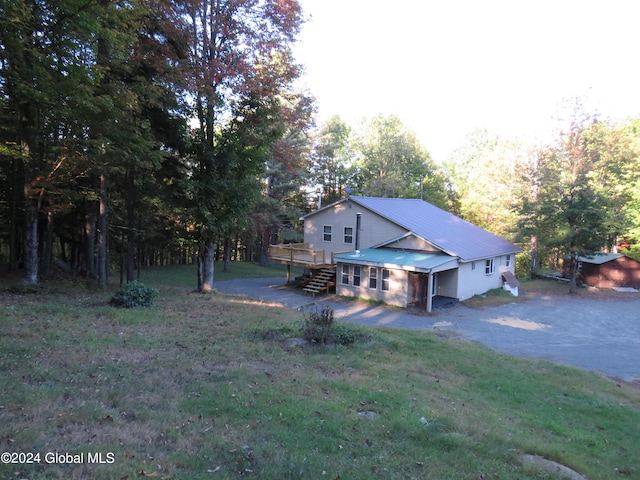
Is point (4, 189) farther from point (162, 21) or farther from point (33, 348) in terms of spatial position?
point (33, 348)

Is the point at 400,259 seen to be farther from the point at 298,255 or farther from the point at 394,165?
the point at 394,165

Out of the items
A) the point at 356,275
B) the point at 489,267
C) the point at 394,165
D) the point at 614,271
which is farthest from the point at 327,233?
the point at 614,271

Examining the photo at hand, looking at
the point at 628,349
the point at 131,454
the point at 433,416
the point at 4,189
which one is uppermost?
the point at 4,189

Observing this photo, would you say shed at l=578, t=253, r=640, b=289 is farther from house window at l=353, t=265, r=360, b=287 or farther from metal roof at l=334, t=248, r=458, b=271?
house window at l=353, t=265, r=360, b=287

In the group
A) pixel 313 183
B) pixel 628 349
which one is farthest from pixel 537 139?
pixel 628 349

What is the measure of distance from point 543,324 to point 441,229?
9144 millimetres

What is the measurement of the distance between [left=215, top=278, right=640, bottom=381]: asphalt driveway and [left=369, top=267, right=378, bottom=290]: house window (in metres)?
1.23

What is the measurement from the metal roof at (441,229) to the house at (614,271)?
5397mm

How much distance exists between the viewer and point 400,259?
21.0 metres

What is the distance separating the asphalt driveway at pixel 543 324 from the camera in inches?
499

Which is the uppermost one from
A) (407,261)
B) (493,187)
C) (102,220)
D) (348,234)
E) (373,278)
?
(493,187)

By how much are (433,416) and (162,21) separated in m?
16.2

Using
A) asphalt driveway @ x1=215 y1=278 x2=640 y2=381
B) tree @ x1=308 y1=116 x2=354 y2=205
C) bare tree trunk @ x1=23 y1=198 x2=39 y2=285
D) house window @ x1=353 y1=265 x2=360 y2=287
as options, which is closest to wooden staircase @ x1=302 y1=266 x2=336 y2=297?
asphalt driveway @ x1=215 y1=278 x2=640 y2=381

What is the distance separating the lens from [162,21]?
15555 millimetres
